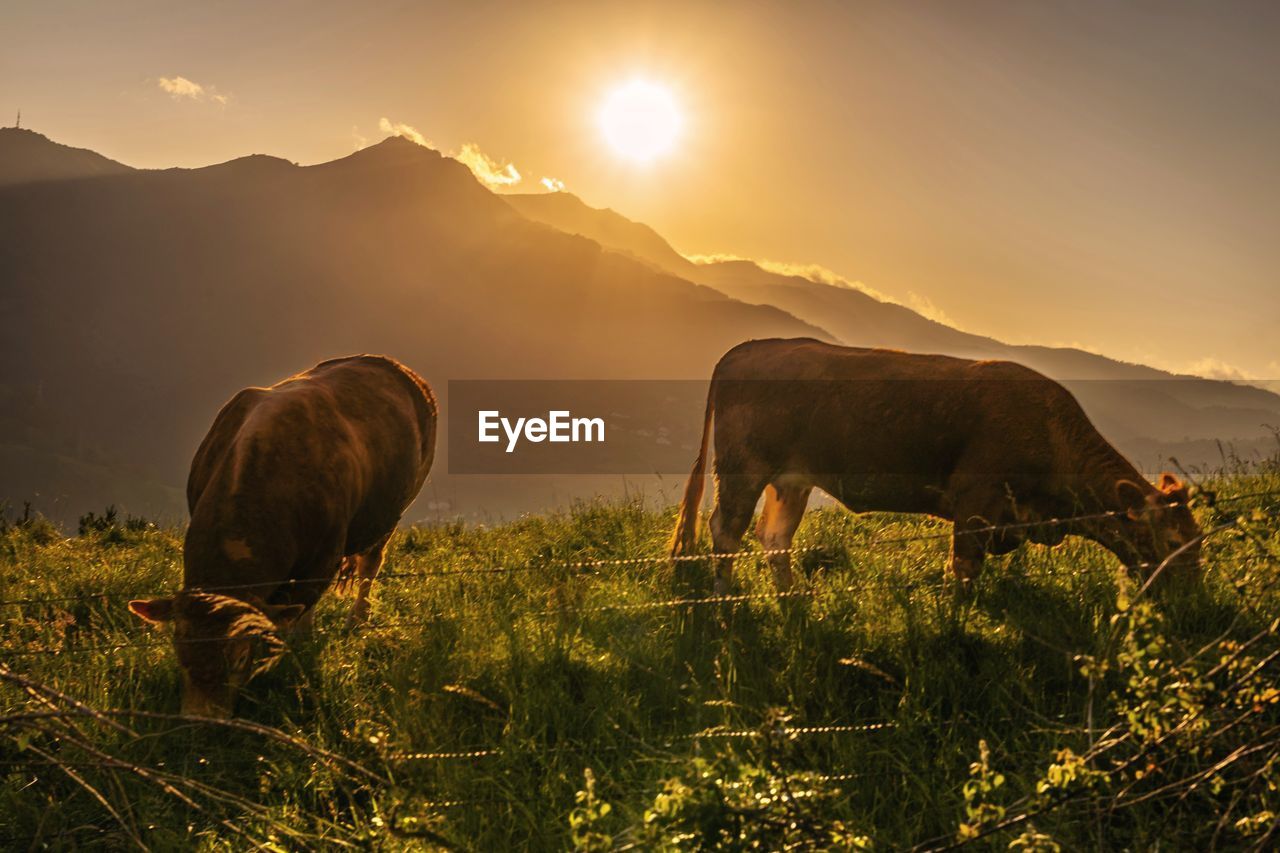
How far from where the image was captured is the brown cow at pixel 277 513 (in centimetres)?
485

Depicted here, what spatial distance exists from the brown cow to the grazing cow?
8.70 ft

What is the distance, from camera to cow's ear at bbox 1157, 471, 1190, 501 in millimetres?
6242

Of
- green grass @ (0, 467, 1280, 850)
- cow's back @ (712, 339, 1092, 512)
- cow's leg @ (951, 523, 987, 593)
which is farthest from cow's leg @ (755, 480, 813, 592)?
cow's leg @ (951, 523, 987, 593)

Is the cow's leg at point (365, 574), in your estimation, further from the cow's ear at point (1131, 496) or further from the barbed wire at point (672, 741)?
the cow's ear at point (1131, 496)

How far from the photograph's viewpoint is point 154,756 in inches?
182

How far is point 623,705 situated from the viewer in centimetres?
453

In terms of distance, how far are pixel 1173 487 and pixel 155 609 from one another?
6.57 m

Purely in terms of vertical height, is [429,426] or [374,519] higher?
[429,426]

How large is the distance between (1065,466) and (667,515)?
4476 mm

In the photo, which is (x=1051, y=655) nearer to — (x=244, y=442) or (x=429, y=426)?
(x=244, y=442)

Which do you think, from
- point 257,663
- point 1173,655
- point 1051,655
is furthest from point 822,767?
point 257,663

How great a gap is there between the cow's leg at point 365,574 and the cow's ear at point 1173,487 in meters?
6.04

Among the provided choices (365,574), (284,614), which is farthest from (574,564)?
(365,574)

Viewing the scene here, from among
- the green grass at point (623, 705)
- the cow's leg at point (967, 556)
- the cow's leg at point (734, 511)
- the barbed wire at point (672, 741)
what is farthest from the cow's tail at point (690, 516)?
the barbed wire at point (672, 741)
